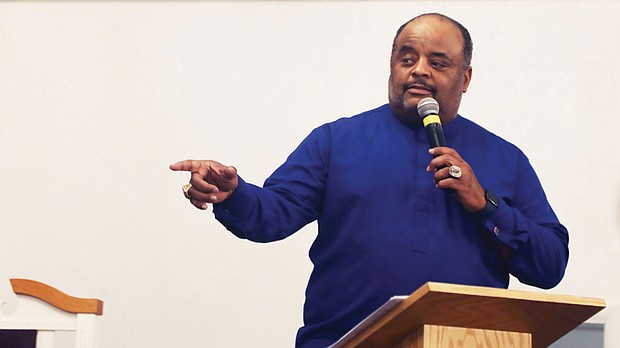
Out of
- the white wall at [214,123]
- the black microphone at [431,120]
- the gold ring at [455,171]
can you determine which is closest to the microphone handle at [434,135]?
the black microphone at [431,120]

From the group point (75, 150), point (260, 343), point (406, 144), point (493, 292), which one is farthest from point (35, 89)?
point (493, 292)

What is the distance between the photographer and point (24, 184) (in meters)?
3.62

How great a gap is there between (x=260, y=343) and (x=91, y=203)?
2.39 ft

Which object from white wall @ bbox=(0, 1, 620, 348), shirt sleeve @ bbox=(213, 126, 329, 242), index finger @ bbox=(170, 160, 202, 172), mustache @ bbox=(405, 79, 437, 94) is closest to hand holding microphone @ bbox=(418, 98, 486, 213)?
mustache @ bbox=(405, 79, 437, 94)

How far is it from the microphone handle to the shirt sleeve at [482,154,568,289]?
183 mm

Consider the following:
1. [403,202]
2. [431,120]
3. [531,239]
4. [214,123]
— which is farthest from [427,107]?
[214,123]

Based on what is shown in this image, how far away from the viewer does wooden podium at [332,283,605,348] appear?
1.82 meters

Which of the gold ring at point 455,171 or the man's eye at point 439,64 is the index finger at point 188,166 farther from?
the man's eye at point 439,64

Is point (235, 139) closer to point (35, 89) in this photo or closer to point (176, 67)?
point (176, 67)

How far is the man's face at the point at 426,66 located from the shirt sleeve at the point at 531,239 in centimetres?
30

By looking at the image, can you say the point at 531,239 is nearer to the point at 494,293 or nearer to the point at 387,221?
the point at 387,221

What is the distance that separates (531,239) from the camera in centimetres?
231

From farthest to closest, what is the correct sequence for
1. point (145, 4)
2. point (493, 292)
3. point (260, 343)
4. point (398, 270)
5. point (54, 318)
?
point (145, 4) < point (260, 343) < point (54, 318) < point (398, 270) < point (493, 292)

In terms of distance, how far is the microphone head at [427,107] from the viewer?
2.43m
